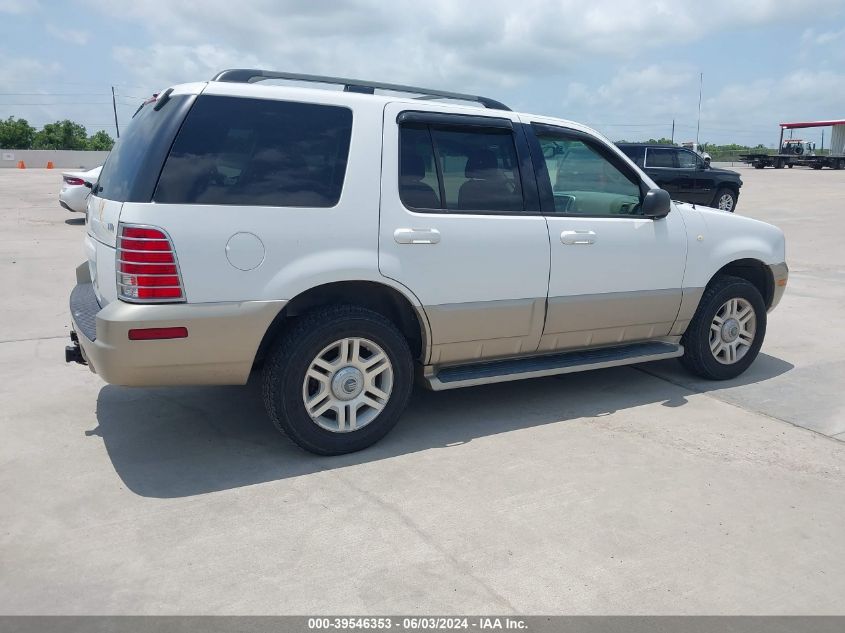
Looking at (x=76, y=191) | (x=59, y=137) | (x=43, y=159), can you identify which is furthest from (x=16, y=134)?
(x=76, y=191)

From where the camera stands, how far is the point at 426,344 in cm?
439

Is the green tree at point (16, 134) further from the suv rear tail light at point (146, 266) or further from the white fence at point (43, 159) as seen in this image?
the suv rear tail light at point (146, 266)

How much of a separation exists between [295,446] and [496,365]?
1.35 metres

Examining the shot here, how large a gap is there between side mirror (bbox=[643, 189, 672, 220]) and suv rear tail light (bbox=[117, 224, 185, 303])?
10.1 ft

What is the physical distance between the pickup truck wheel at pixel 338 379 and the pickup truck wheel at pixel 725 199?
52.1ft

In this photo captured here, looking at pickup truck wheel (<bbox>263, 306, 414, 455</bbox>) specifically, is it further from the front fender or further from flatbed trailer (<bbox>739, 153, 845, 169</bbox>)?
flatbed trailer (<bbox>739, 153, 845, 169</bbox>)

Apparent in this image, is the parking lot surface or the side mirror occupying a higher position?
the side mirror

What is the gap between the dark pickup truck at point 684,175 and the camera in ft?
55.6

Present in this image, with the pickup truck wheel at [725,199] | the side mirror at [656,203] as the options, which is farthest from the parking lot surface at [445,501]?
the pickup truck wheel at [725,199]

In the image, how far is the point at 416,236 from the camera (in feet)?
13.6

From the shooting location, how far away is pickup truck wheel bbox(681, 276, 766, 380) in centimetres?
548

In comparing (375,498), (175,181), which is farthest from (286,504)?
(175,181)

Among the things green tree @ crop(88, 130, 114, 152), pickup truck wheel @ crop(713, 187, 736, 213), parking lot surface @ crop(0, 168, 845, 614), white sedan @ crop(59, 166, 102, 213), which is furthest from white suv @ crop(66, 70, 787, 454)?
green tree @ crop(88, 130, 114, 152)

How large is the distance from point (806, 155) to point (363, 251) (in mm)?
52076
